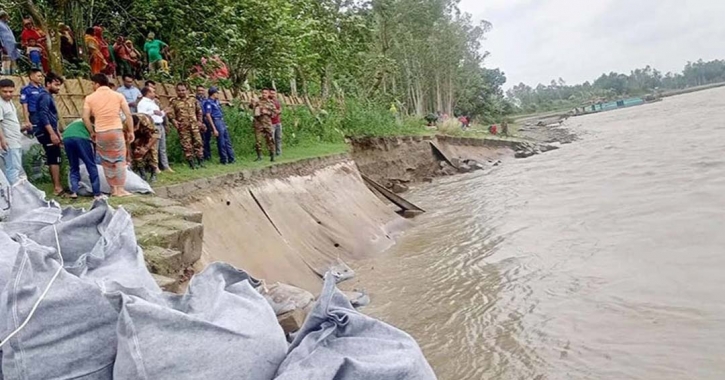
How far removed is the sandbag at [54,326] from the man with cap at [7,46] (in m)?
7.63

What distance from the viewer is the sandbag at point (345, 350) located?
59.8 inches

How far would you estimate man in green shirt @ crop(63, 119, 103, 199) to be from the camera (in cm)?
562

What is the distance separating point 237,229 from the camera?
6.42 meters

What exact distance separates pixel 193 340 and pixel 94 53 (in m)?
8.45

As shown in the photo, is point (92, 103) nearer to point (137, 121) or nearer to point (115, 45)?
point (137, 121)

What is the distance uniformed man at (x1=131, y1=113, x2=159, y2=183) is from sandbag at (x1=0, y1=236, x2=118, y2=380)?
5.17 metres

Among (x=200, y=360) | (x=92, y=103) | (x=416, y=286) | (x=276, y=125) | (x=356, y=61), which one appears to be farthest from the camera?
(x=356, y=61)

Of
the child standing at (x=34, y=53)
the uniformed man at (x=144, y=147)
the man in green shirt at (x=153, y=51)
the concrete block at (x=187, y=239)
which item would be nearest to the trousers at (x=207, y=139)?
the uniformed man at (x=144, y=147)

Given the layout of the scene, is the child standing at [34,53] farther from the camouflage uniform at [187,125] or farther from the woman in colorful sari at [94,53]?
the camouflage uniform at [187,125]

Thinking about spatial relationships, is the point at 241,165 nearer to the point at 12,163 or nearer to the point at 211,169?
A: the point at 211,169

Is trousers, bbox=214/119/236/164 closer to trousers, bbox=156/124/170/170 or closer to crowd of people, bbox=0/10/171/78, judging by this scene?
trousers, bbox=156/124/170/170

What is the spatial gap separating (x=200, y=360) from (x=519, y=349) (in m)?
3.18

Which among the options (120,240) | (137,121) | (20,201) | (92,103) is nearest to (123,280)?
(120,240)

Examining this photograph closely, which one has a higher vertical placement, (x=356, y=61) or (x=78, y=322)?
(x=356, y=61)
